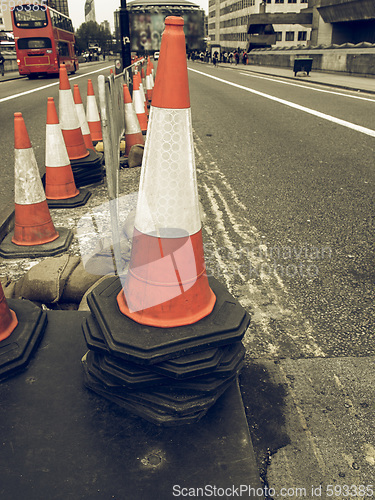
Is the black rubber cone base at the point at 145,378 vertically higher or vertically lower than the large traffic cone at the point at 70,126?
lower

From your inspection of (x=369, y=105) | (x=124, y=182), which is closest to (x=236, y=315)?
(x=124, y=182)

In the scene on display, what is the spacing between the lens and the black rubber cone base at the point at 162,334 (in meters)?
1.62

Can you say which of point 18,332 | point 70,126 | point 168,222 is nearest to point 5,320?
point 18,332

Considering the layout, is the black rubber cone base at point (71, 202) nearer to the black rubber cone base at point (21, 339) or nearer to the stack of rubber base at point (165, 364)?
the black rubber cone base at point (21, 339)

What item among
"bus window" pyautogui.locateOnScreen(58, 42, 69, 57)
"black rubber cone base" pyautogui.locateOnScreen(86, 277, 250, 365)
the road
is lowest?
the road

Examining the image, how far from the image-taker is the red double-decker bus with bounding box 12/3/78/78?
23.1 meters

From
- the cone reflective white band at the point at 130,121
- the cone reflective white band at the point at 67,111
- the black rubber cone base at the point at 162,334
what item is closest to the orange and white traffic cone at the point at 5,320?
the black rubber cone base at the point at 162,334

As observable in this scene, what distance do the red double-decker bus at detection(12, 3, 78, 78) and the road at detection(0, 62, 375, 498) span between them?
65.9ft

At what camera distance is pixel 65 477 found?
1477mm

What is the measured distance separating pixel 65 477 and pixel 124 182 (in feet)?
12.9

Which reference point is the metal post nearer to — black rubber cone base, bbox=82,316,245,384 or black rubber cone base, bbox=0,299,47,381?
black rubber cone base, bbox=0,299,47,381

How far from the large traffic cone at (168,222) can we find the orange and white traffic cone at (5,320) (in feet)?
2.16

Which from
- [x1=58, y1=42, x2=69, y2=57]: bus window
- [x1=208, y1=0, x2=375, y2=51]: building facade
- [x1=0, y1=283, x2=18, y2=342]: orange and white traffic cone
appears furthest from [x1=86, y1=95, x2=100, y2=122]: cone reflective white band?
[x1=208, y1=0, x2=375, y2=51]: building facade

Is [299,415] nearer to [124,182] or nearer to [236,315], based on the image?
[236,315]
